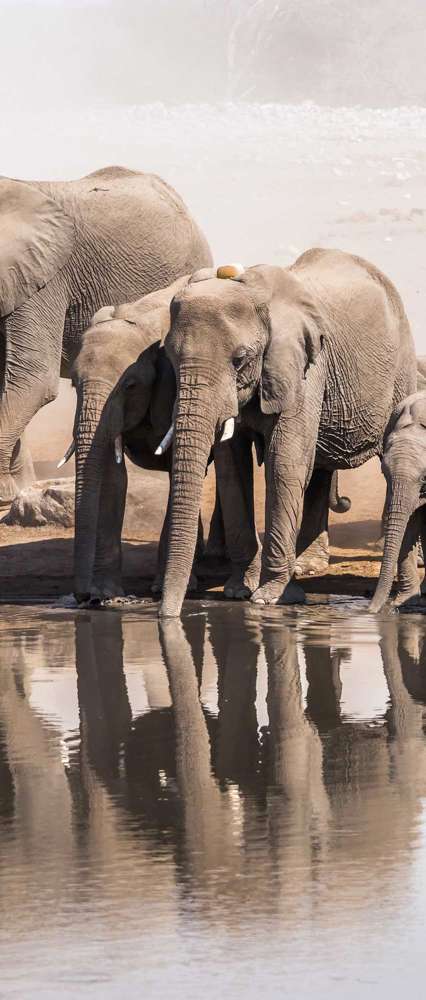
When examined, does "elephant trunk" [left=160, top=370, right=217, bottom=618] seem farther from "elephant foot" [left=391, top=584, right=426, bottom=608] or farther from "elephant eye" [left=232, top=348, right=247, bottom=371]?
"elephant foot" [left=391, top=584, right=426, bottom=608]

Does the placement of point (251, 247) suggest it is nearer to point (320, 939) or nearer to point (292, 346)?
point (292, 346)

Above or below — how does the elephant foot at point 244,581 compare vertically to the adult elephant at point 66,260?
below

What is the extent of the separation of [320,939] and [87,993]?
1.89ft

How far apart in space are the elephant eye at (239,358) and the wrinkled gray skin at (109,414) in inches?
26.6

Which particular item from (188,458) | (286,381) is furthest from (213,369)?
(286,381)

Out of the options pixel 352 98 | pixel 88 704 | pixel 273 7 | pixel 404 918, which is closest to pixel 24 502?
pixel 88 704

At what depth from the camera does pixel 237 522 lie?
1090 cm

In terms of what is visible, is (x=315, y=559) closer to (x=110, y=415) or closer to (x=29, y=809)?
(x=110, y=415)

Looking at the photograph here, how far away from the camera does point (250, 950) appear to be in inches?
155

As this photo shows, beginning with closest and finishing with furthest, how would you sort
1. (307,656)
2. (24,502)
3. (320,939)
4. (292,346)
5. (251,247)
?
(320,939) → (307,656) → (292,346) → (24,502) → (251,247)

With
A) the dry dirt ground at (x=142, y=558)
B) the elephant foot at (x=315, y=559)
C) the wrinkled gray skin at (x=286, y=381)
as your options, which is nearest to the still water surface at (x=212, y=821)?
the wrinkled gray skin at (x=286, y=381)

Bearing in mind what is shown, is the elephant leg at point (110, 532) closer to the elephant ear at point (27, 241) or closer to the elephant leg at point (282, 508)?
the elephant leg at point (282, 508)

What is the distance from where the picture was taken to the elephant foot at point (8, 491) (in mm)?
14516

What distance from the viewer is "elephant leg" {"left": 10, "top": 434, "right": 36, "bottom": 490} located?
50.5ft
